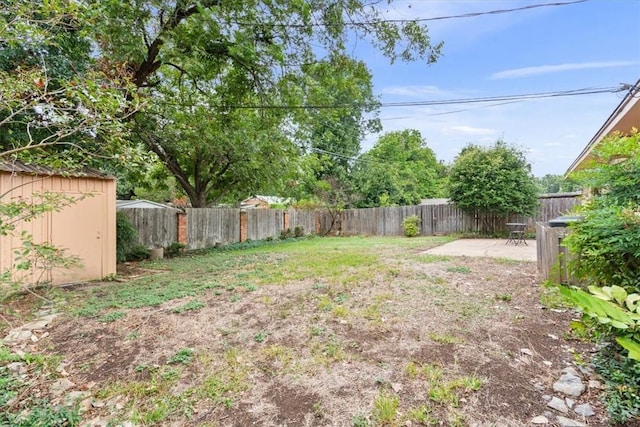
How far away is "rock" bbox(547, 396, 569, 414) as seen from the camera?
196cm

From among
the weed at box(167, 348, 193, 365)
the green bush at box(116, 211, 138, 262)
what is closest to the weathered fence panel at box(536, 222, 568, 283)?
the weed at box(167, 348, 193, 365)

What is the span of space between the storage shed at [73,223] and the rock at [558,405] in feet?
18.7

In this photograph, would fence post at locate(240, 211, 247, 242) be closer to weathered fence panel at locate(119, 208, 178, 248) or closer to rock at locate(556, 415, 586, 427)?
weathered fence panel at locate(119, 208, 178, 248)

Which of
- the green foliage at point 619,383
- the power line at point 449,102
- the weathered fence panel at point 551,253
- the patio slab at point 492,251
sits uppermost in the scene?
the power line at point 449,102

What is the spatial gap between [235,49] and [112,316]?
466 centimetres

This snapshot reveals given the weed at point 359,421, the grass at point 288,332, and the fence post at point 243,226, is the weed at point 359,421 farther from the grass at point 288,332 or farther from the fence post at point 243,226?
the fence post at point 243,226

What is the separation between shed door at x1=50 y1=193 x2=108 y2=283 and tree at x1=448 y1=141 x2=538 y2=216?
469 inches

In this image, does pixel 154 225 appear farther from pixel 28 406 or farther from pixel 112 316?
pixel 28 406

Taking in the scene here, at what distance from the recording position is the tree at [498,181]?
1200cm

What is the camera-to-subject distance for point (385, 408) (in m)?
2.04

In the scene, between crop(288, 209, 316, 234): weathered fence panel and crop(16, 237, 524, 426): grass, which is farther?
crop(288, 209, 316, 234): weathered fence panel

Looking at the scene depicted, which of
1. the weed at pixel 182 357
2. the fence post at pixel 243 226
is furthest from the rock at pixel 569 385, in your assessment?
the fence post at pixel 243 226

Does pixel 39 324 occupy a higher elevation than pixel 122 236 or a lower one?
lower

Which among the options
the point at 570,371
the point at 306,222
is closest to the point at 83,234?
the point at 570,371
